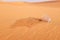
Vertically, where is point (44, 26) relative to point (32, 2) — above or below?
below

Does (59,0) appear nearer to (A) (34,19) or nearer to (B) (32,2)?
(B) (32,2)

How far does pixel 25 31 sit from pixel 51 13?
508mm

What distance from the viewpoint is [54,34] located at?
0.92 metres

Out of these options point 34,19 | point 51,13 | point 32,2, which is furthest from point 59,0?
point 34,19

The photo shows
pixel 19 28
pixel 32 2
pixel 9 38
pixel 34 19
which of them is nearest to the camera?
pixel 9 38

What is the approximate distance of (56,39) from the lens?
861 mm

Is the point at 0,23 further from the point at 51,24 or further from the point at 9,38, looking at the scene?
the point at 51,24

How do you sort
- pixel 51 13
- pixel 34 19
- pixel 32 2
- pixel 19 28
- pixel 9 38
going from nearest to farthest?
pixel 9 38 → pixel 19 28 → pixel 34 19 → pixel 51 13 → pixel 32 2

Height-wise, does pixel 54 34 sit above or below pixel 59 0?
below

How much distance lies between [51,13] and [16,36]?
60 cm

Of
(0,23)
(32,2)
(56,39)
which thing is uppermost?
(32,2)

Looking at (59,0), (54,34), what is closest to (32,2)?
(59,0)

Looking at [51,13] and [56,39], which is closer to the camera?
[56,39]

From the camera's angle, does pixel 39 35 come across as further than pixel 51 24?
No
